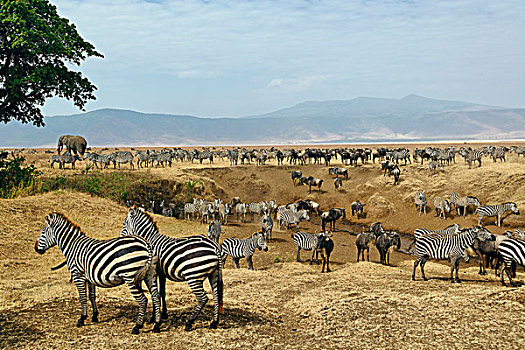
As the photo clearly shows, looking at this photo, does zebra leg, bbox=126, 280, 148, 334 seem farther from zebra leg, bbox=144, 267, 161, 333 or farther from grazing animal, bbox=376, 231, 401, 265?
grazing animal, bbox=376, 231, 401, 265

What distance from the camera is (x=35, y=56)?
22.0m

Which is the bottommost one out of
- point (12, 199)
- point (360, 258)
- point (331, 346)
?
point (360, 258)

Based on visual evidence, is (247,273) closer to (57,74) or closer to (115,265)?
(115,265)

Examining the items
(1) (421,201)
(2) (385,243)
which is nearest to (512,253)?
(2) (385,243)

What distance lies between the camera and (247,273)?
15586mm

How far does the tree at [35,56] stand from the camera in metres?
20.4

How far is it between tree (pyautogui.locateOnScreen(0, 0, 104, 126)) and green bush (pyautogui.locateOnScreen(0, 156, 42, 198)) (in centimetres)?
248

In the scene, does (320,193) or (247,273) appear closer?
(247,273)

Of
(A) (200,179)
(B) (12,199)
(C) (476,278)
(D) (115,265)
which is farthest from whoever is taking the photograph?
(A) (200,179)

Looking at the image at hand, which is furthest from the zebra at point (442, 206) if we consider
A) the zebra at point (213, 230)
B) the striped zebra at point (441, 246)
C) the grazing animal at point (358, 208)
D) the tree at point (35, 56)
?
the tree at point (35, 56)

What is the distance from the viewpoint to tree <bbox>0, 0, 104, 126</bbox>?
20.4m

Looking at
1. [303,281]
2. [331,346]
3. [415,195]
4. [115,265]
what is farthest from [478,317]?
[415,195]

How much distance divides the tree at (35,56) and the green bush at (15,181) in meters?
2.48

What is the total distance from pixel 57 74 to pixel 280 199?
23417 millimetres
